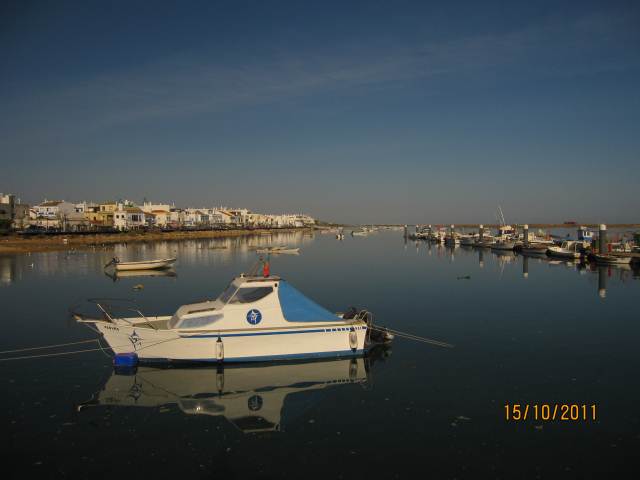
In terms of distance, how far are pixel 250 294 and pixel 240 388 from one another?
3442 mm

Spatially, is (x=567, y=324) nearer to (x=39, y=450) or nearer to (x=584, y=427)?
(x=584, y=427)

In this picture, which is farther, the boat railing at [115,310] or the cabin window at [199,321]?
the boat railing at [115,310]

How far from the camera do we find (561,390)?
1424cm

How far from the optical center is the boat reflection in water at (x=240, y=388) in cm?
1288

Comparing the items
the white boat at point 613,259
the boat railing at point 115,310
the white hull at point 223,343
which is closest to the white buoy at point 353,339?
the white hull at point 223,343

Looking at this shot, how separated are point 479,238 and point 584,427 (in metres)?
87.4

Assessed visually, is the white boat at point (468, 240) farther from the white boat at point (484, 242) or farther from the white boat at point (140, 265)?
the white boat at point (140, 265)

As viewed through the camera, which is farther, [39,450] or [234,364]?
[234,364]

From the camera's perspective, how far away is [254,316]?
53.0ft

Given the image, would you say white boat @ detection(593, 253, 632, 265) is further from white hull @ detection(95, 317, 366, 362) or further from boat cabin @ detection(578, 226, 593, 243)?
white hull @ detection(95, 317, 366, 362)

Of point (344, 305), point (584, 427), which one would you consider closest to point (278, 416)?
point (584, 427)

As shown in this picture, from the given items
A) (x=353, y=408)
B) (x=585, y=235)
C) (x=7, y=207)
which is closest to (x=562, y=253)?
(x=585, y=235)
